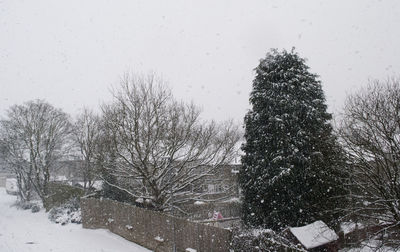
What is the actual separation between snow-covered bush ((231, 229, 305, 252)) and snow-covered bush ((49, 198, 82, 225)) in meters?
15.4

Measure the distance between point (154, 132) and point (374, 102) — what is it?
10.5 m

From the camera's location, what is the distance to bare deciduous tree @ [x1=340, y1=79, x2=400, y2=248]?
943 centimetres

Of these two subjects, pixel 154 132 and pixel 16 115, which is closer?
pixel 154 132

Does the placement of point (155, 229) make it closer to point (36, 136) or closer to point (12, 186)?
point (36, 136)

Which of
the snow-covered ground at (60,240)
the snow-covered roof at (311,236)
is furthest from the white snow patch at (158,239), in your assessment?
the snow-covered roof at (311,236)

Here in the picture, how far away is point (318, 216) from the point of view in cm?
1276

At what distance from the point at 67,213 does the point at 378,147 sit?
2082cm

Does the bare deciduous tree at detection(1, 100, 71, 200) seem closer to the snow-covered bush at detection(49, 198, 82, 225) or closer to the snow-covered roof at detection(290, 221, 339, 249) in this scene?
the snow-covered bush at detection(49, 198, 82, 225)

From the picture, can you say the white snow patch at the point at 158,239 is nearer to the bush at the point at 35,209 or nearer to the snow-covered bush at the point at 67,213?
the snow-covered bush at the point at 67,213

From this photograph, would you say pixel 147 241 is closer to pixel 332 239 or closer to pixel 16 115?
pixel 332 239

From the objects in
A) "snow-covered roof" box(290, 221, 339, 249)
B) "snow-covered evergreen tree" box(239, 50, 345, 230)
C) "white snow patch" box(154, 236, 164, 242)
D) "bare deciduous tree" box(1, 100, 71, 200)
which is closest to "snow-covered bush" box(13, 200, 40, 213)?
"bare deciduous tree" box(1, 100, 71, 200)

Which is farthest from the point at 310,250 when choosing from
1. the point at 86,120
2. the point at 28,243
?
the point at 86,120

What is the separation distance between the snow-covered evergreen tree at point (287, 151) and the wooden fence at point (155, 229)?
13.5ft

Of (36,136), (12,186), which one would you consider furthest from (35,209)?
(12,186)
